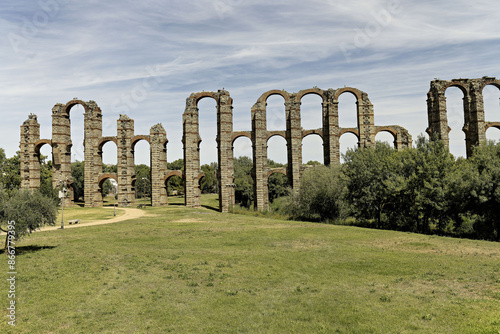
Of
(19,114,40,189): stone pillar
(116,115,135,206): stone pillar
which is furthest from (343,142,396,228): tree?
(19,114,40,189): stone pillar

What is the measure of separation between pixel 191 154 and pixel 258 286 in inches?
1587

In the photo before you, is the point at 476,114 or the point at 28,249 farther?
the point at 476,114

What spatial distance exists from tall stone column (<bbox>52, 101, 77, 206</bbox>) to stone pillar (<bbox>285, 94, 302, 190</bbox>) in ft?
105

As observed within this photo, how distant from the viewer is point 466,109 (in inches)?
1945

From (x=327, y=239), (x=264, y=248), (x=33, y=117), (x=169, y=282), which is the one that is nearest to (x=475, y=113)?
(x=327, y=239)

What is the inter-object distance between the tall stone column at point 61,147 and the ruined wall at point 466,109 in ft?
168

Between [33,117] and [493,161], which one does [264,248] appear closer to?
[493,161]

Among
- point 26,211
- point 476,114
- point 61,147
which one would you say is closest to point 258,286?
point 26,211

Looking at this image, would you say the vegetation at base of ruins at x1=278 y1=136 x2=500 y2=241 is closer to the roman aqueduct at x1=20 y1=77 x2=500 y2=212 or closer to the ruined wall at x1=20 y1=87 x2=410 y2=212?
the ruined wall at x1=20 y1=87 x2=410 y2=212

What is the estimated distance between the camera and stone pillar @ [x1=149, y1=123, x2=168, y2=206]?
53.2m

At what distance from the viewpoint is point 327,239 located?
2323cm

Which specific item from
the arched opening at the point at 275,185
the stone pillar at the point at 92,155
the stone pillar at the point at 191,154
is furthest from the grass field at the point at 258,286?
the arched opening at the point at 275,185

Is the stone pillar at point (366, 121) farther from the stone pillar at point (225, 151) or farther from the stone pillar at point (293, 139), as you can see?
the stone pillar at point (225, 151)

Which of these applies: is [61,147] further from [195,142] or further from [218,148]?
[218,148]
